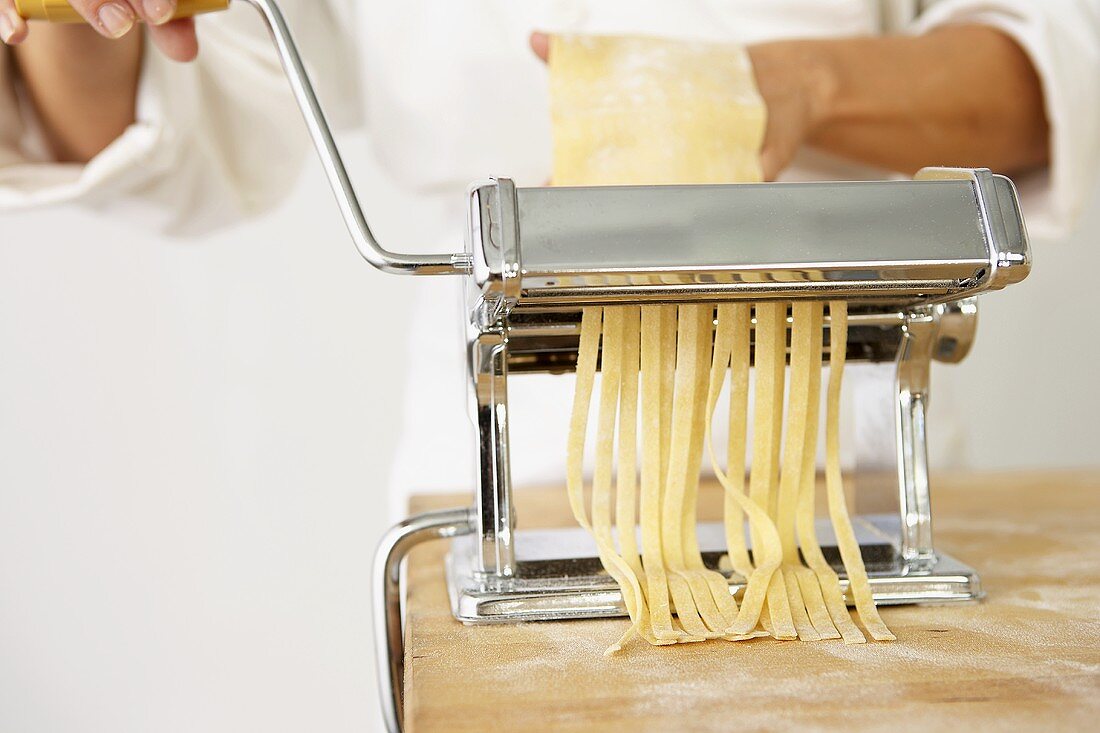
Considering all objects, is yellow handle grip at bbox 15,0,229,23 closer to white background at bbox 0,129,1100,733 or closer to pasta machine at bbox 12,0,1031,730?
pasta machine at bbox 12,0,1031,730

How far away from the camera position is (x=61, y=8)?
59 centimetres

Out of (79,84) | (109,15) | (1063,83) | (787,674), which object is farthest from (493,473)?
(1063,83)

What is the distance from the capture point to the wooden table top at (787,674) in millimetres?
414

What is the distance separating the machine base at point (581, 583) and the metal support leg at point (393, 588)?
3cm

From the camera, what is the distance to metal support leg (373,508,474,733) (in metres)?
0.57

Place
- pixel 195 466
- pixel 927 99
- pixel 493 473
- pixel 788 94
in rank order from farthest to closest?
pixel 195 466 → pixel 927 99 → pixel 788 94 → pixel 493 473

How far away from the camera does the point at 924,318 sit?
59 cm

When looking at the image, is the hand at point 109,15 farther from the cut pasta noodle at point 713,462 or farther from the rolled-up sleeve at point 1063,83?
the rolled-up sleeve at point 1063,83

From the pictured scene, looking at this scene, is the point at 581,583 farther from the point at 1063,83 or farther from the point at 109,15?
the point at 1063,83

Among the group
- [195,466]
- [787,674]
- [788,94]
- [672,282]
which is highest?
[788,94]

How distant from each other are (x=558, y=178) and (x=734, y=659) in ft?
1.03

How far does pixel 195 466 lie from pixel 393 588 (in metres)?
1.15

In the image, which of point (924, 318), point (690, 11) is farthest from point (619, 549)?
point (690, 11)

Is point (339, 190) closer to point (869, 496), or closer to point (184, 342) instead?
point (869, 496)
